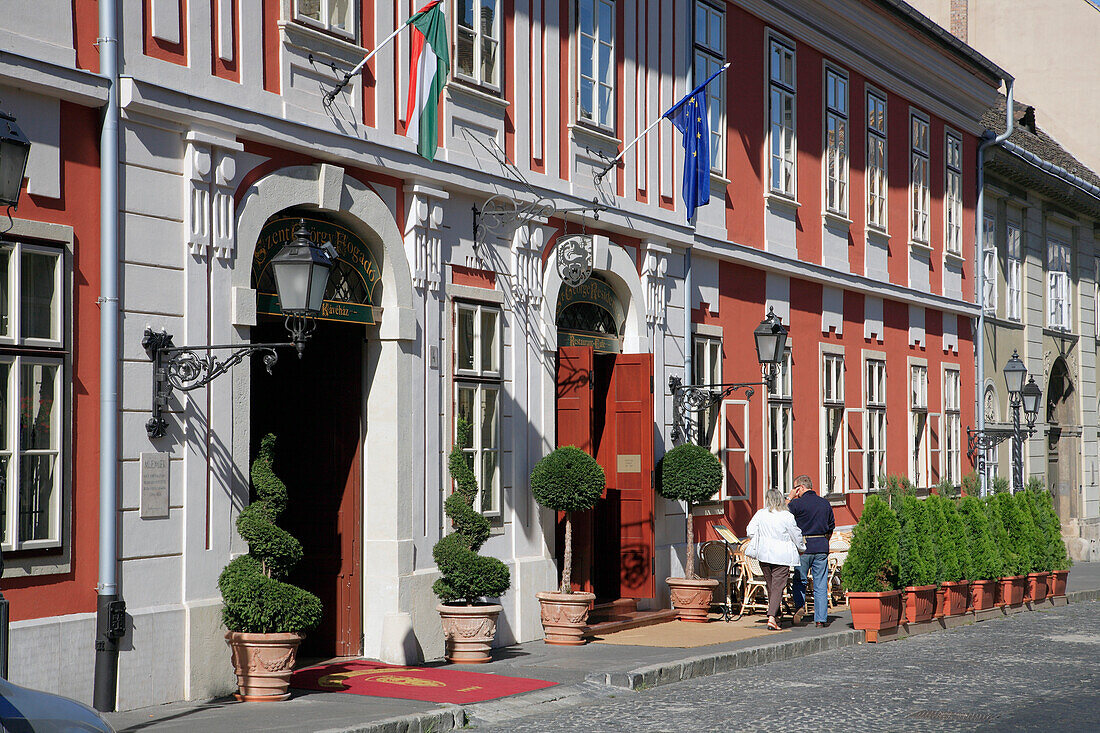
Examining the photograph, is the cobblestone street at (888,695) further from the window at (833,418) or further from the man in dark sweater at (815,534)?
the window at (833,418)

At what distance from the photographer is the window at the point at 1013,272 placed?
2719 cm

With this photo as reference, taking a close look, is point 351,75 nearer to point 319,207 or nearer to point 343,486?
point 319,207

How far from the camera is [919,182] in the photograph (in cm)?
2322

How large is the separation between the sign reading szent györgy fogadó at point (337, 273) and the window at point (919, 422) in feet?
45.2

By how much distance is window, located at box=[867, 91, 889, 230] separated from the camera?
21.3 m

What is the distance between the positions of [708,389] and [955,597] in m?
3.80

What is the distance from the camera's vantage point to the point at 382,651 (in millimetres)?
11320

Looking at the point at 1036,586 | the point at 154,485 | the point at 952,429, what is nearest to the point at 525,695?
the point at 154,485

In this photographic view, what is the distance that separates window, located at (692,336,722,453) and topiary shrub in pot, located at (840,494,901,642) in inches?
100

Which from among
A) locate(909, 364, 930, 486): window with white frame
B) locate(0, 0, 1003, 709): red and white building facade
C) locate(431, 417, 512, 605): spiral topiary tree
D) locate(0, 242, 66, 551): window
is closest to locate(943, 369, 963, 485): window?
locate(909, 364, 930, 486): window with white frame

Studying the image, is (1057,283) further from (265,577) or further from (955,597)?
(265,577)

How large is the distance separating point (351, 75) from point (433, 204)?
168cm

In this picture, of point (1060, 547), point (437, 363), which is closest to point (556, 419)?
point (437, 363)

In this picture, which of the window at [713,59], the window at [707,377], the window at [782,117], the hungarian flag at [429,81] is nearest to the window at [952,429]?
the window at [782,117]
